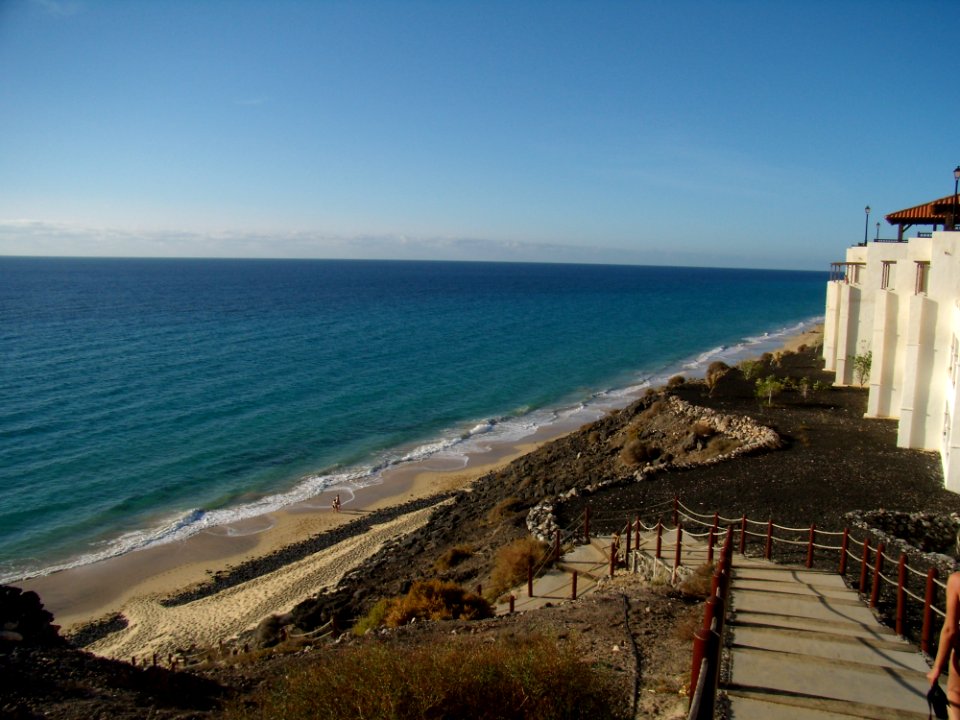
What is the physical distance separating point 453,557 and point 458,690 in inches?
439

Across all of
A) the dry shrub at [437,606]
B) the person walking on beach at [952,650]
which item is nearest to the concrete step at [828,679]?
the person walking on beach at [952,650]

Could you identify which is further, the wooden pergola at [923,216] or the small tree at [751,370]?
the small tree at [751,370]

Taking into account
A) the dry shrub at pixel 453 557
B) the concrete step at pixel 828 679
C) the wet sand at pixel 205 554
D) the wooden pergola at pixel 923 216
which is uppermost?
the wooden pergola at pixel 923 216

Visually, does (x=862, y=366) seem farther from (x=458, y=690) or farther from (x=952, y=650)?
(x=458, y=690)

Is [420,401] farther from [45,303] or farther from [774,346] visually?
[45,303]

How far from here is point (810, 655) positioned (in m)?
6.72

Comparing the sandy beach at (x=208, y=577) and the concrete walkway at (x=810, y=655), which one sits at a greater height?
the concrete walkway at (x=810, y=655)

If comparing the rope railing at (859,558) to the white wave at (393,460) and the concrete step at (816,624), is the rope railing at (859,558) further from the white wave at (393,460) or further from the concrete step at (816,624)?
the white wave at (393,460)

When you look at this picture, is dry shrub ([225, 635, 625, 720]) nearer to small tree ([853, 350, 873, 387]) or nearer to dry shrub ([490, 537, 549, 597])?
dry shrub ([490, 537, 549, 597])

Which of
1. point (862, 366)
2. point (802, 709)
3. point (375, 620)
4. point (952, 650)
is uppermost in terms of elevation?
point (952, 650)

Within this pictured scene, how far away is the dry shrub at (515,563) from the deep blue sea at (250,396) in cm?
1351

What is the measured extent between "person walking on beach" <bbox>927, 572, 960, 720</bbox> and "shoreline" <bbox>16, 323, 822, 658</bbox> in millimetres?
15055

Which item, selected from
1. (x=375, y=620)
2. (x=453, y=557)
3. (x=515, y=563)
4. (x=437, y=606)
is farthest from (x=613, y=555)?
(x=453, y=557)

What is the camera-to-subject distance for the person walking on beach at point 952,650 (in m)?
4.73
